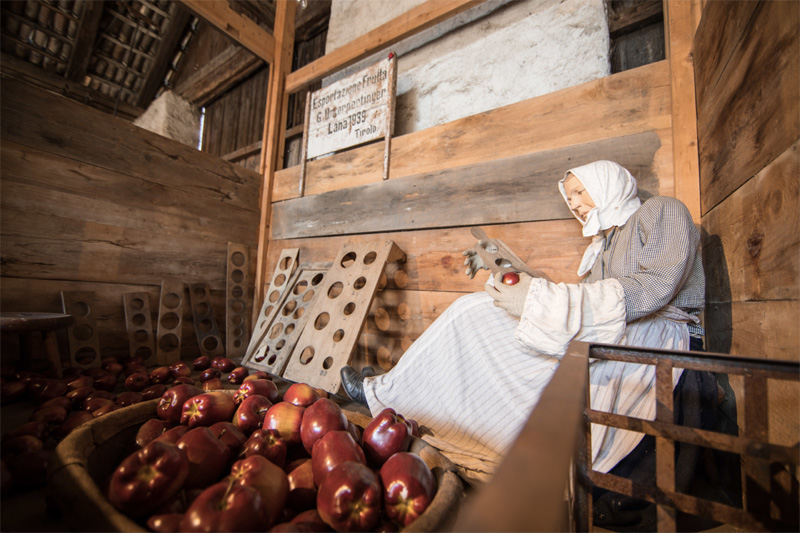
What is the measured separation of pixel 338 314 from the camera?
80.4 inches

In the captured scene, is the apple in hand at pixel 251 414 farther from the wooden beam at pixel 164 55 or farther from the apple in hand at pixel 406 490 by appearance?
the wooden beam at pixel 164 55

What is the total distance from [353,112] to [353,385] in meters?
2.02

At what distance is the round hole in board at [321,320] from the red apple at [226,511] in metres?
1.63

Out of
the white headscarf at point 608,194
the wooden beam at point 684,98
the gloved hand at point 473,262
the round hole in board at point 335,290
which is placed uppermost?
the wooden beam at point 684,98

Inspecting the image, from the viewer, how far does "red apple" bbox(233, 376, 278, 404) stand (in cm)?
99

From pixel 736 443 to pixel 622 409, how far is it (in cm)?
54

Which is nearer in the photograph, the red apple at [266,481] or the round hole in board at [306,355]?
the red apple at [266,481]

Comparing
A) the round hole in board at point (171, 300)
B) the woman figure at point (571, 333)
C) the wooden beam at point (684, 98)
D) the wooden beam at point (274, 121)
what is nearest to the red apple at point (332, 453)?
the woman figure at point (571, 333)

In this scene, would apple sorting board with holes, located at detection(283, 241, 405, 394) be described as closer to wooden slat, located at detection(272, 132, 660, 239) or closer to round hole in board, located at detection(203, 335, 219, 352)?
wooden slat, located at detection(272, 132, 660, 239)

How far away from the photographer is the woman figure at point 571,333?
1.04 metres

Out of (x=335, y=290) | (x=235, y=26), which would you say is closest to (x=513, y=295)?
(x=335, y=290)

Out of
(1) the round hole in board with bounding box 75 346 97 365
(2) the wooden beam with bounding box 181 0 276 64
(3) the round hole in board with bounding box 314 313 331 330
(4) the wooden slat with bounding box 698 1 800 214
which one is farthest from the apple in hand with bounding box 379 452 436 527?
(2) the wooden beam with bounding box 181 0 276 64

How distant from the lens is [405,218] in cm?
220

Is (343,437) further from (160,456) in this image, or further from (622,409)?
(622,409)
